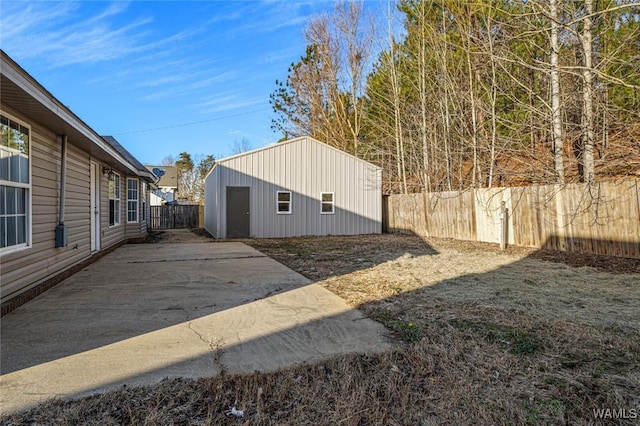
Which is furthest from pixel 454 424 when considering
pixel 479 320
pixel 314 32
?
pixel 314 32

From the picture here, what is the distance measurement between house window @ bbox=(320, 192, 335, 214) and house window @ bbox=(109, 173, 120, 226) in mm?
7122

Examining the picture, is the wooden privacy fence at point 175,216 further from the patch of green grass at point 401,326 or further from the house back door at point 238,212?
the patch of green grass at point 401,326

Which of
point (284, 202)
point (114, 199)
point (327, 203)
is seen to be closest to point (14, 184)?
point (114, 199)

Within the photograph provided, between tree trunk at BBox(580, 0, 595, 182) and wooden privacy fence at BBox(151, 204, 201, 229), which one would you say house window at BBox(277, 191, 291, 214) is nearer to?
tree trunk at BBox(580, 0, 595, 182)

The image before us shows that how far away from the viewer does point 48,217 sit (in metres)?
5.07

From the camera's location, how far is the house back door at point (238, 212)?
13.0 metres

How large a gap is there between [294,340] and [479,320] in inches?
75.3

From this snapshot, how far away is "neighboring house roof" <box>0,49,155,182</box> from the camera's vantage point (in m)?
3.24

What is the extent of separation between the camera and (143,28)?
35.6 ft

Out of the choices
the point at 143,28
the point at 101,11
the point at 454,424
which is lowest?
the point at 454,424

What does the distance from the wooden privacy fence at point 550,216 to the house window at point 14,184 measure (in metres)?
9.98

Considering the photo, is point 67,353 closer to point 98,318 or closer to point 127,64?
point 98,318

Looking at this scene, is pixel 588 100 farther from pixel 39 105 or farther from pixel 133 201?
pixel 133 201
